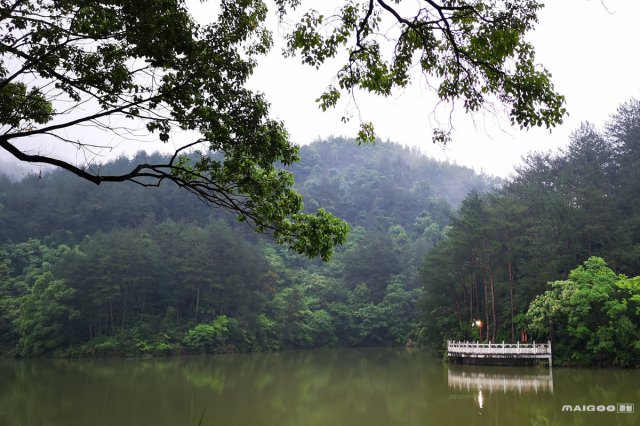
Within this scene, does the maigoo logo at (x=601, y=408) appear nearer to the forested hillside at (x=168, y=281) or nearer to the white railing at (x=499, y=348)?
the white railing at (x=499, y=348)

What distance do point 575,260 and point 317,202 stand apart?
45.6 meters

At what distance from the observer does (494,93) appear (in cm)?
565

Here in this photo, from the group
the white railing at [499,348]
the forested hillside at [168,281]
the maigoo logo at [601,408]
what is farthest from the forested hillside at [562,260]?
the maigoo logo at [601,408]

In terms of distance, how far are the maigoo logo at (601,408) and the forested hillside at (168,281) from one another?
73.9ft

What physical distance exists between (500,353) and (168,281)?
24.1 metres

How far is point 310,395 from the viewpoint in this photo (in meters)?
17.5

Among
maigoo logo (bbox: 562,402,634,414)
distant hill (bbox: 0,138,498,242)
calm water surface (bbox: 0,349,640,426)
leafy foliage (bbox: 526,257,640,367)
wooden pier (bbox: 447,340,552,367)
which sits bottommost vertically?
calm water surface (bbox: 0,349,640,426)

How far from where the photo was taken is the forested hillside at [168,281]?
33938 mm

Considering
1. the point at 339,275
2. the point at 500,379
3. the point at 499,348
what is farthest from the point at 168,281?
the point at 500,379

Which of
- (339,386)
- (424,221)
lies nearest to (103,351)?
(339,386)

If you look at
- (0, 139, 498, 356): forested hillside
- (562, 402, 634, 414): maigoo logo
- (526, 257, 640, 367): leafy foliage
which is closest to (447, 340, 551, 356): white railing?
(526, 257, 640, 367): leafy foliage

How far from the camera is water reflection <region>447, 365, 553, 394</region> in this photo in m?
17.1

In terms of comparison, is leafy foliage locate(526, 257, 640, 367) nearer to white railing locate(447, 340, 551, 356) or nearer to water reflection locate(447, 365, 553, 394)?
white railing locate(447, 340, 551, 356)

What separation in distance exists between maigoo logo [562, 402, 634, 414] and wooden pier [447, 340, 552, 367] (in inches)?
392
